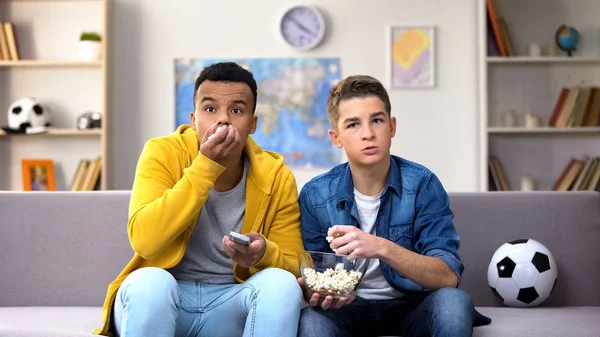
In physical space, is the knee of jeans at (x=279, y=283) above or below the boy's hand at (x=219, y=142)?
below

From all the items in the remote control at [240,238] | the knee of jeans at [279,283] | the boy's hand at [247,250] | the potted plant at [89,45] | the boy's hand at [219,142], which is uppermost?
the potted plant at [89,45]

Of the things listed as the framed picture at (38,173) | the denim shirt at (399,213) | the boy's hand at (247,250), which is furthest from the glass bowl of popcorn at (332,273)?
the framed picture at (38,173)

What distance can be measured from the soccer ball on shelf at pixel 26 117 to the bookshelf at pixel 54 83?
0.58 feet

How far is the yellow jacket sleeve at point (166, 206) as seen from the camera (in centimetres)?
190

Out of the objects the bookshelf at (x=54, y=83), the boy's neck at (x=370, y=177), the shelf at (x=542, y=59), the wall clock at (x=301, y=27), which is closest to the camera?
the boy's neck at (x=370, y=177)

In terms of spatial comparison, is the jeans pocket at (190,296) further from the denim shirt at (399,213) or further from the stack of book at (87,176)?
the stack of book at (87,176)

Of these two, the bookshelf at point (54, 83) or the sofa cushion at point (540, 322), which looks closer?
the sofa cushion at point (540, 322)

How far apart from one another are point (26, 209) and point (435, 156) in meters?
3.27

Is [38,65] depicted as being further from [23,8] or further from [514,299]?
[514,299]

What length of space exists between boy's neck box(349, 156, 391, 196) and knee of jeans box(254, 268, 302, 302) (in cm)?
43

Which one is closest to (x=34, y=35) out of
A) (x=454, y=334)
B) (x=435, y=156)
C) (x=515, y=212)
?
(x=435, y=156)

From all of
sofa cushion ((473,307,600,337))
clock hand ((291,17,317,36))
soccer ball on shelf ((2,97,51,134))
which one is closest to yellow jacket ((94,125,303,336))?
sofa cushion ((473,307,600,337))

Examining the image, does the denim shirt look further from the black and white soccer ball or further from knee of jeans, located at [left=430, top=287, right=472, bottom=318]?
the black and white soccer ball

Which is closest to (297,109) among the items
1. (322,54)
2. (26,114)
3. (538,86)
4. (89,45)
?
(322,54)
